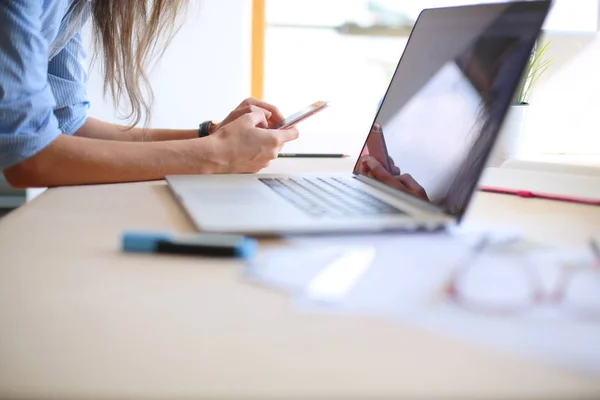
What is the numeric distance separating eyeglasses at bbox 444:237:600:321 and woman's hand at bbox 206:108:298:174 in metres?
0.49

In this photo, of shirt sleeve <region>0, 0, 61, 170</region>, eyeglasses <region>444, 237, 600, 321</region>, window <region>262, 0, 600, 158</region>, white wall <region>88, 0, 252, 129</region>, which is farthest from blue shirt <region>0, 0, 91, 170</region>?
window <region>262, 0, 600, 158</region>

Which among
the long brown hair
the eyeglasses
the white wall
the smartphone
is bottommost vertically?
the white wall

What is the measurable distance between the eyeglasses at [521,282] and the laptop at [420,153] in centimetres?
11

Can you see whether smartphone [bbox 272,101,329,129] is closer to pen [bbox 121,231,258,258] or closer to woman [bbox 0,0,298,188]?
woman [bbox 0,0,298,188]

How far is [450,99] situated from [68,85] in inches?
32.2

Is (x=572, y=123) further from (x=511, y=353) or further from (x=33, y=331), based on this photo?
(x=33, y=331)

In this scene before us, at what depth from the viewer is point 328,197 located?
2.58ft

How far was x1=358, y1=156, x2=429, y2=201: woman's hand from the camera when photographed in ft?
2.55

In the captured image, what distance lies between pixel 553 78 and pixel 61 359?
4.15ft

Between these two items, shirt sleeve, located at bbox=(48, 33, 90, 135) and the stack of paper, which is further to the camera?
shirt sleeve, located at bbox=(48, 33, 90, 135)

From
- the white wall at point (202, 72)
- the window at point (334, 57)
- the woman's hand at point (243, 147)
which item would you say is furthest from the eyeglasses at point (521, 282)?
the white wall at point (202, 72)

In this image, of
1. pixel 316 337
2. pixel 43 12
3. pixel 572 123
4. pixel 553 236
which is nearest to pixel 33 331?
pixel 316 337

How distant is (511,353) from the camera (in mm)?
366

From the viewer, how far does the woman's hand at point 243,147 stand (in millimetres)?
991
